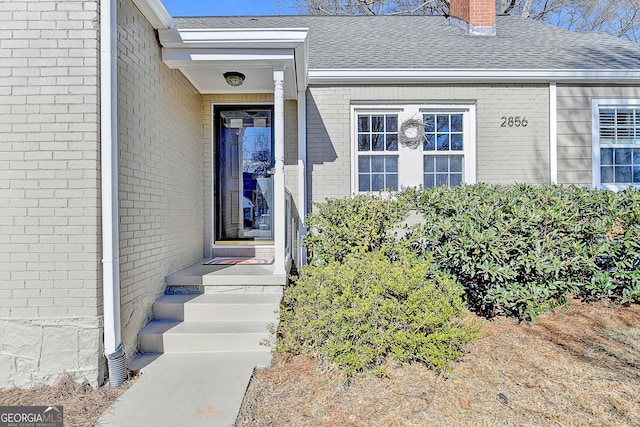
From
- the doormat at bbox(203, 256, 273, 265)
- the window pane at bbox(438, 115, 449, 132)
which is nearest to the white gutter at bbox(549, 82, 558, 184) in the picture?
the window pane at bbox(438, 115, 449, 132)

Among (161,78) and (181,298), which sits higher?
(161,78)

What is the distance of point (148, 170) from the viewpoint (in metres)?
3.63

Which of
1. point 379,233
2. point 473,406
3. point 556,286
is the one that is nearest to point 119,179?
point 379,233

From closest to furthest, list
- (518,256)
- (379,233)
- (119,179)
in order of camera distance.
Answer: (119,179) < (518,256) < (379,233)

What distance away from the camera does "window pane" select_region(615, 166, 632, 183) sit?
5.85 m

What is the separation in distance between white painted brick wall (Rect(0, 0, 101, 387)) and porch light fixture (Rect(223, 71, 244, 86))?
184 centimetres

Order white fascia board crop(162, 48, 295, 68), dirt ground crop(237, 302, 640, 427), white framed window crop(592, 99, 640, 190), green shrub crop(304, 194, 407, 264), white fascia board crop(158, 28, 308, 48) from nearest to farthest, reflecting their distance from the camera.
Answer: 1. dirt ground crop(237, 302, 640, 427)
2. white fascia board crop(158, 28, 308, 48)
3. white fascia board crop(162, 48, 295, 68)
4. green shrub crop(304, 194, 407, 264)
5. white framed window crop(592, 99, 640, 190)

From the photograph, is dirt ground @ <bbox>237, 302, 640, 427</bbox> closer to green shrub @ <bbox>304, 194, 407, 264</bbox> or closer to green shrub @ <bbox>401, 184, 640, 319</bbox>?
green shrub @ <bbox>401, 184, 640, 319</bbox>

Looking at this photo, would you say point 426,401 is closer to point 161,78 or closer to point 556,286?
point 556,286

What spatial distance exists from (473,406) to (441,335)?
49 cm

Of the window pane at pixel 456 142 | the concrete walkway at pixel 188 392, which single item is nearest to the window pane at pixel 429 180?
the window pane at pixel 456 142

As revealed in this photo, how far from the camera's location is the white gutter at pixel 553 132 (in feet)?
18.8

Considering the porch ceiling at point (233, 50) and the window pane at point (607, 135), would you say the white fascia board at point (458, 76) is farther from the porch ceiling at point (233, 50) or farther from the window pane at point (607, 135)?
the porch ceiling at point (233, 50)

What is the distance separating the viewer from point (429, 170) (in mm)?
5859
